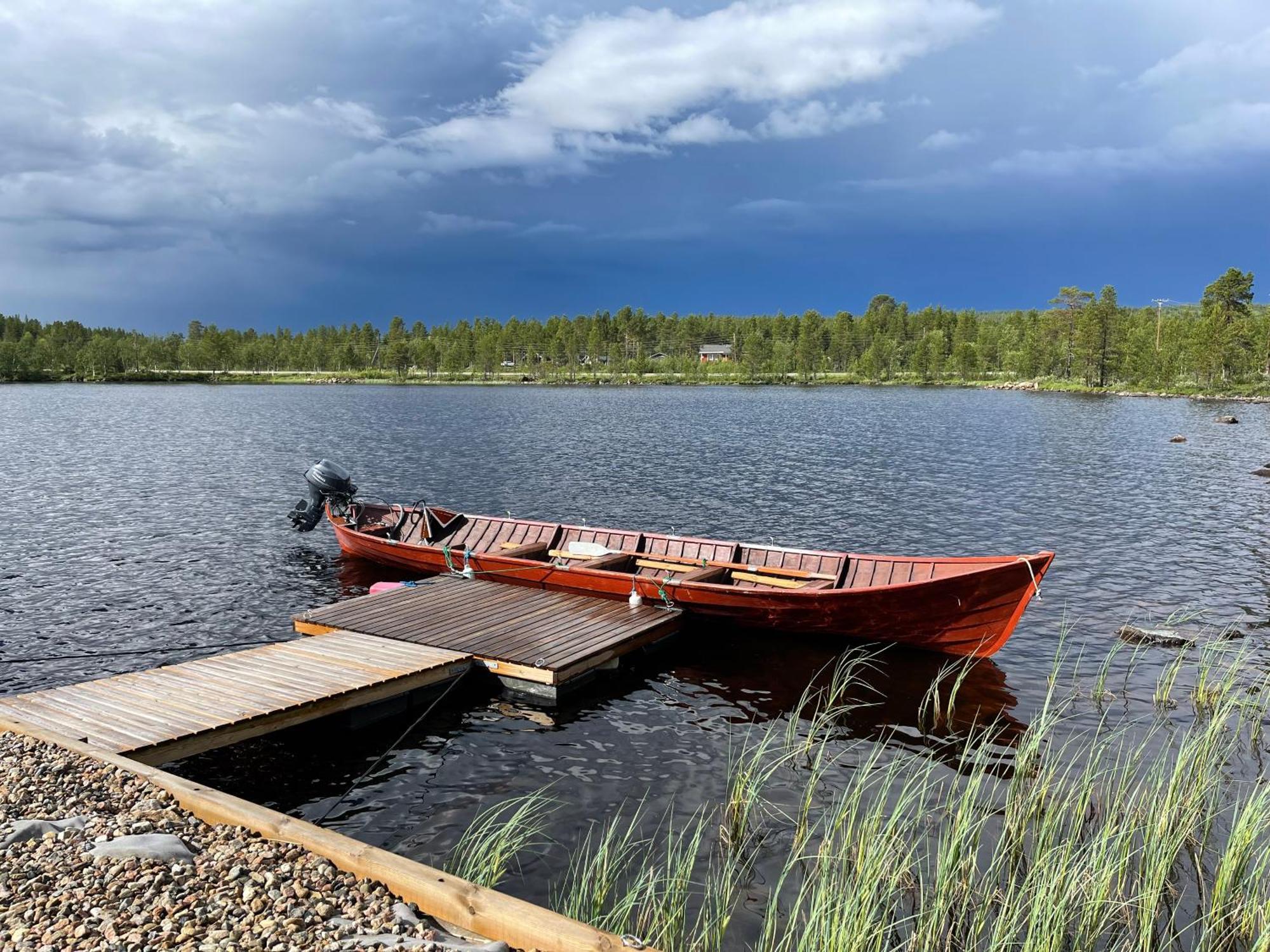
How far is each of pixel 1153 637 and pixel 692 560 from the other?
29.4ft

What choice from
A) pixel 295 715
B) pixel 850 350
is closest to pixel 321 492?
pixel 295 715

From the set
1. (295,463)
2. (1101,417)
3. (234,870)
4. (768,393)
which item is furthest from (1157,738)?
(768,393)

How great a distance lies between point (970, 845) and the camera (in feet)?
27.6

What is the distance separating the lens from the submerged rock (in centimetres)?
1588

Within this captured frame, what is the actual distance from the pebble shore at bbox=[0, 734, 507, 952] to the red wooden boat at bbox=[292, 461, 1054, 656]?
32.8ft

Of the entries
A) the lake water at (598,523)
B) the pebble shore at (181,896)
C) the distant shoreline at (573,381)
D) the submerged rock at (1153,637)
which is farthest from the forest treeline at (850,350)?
the pebble shore at (181,896)

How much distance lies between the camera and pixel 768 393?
137000 mm

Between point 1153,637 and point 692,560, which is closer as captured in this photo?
point 1153,637

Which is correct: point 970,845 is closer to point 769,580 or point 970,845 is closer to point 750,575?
point 769,580

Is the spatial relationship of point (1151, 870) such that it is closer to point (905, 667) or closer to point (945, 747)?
point (945, 747)

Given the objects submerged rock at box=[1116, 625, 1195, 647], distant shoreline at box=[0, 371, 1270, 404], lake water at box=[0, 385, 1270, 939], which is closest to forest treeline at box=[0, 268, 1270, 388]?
distant shoreline at box=[0, 371, 1270, 404]

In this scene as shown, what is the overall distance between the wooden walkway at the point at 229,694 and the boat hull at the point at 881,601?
161 inches

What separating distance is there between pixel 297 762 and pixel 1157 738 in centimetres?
1201

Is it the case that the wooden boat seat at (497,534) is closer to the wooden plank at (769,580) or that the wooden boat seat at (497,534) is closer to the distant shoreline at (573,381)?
the wooden plank at (769,580)
